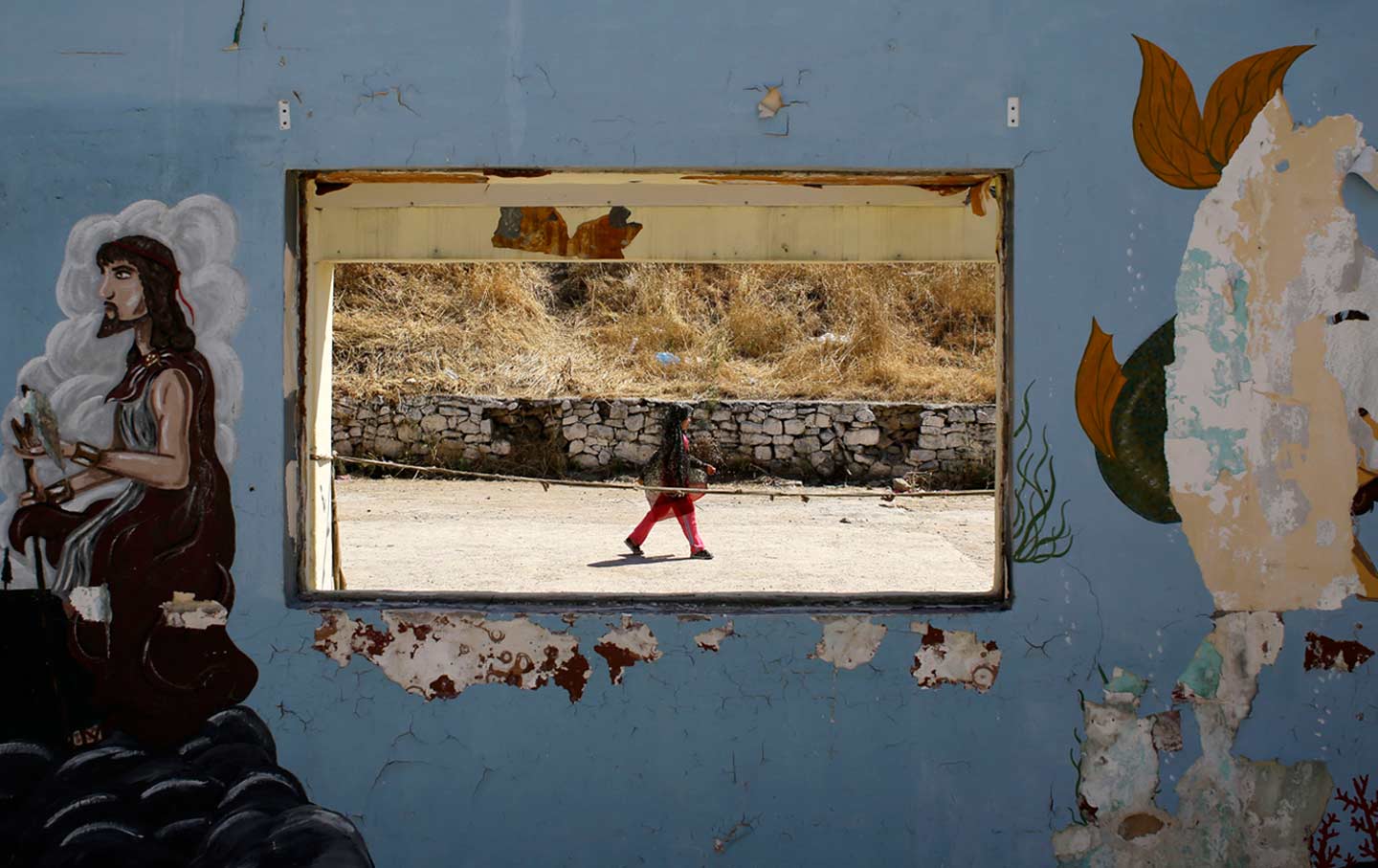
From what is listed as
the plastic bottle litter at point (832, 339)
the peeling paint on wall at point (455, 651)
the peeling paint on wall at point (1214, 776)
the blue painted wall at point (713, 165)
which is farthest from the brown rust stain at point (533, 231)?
the plastic bottle litter at point (832, 339)

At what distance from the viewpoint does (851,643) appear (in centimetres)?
372

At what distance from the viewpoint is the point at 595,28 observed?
12.0ft

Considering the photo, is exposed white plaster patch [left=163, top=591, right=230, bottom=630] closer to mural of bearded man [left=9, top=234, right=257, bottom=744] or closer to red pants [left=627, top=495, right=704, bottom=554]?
mural of bearded man [left=9, top=234, right=257, bottom=744]

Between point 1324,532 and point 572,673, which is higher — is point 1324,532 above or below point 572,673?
above

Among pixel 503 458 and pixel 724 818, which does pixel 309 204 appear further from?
pixel 503 458

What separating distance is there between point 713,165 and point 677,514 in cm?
753

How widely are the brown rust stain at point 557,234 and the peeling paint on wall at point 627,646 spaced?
9.11 ft

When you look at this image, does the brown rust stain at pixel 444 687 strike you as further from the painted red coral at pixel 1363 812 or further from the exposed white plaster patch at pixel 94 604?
the painted red coral at pixel 1363 812

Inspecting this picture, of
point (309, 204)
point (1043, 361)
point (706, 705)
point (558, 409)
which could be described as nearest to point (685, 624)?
point (706, 705)

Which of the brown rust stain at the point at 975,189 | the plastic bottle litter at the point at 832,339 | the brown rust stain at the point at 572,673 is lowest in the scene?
the brown rust stain at the point at 572,673

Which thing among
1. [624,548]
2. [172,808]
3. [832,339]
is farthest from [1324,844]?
[832,339]

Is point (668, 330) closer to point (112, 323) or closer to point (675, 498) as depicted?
point (675, 498)

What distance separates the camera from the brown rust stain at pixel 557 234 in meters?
6.14

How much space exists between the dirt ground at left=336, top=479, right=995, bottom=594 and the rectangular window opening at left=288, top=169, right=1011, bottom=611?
6 cm
